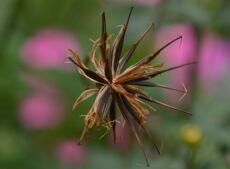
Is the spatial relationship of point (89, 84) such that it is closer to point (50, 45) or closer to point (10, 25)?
point (10, 25)

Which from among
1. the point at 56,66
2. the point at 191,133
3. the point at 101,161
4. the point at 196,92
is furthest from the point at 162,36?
the point at 191,133

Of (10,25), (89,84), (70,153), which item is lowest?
(70,153)

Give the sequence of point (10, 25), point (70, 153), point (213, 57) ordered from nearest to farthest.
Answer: point (10, 25) → point (70, 153) → point (213, 57)

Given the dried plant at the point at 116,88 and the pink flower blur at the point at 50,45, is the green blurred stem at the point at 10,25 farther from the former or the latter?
the dried plant at the point at 116,88

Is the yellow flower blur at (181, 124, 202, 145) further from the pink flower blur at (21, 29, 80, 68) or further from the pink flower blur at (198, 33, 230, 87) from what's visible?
the pink flower blur at (21, 29, 80, 68)

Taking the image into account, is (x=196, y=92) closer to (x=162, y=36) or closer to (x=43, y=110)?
(x=162, y=36)

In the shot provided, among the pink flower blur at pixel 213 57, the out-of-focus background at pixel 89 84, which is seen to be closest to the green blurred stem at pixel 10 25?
the out-of-focus background at pixel 89 84

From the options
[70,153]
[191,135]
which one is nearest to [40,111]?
[70,153]

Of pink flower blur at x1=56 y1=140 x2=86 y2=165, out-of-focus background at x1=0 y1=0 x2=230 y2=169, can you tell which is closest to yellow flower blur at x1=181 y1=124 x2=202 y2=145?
out-of-focus background at x1=0 y1=0 x2=230 y2=169
